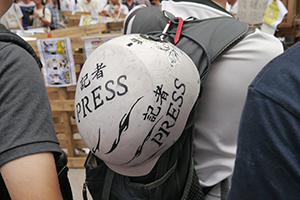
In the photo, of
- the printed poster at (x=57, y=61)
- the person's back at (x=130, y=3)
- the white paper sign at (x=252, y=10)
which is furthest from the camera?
the person's back at (x=130, y=3)

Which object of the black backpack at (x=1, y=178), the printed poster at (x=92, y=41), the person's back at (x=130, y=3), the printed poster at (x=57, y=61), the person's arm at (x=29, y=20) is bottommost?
the person's arm at (x=29, y=20)

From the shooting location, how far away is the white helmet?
74 centimetres

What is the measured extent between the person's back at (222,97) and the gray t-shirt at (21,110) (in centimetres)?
55

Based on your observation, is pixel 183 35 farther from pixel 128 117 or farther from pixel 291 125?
pixel 291 125

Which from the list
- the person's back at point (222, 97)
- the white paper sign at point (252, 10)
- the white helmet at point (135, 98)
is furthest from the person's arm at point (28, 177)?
the white paper sign at point (252, 10)

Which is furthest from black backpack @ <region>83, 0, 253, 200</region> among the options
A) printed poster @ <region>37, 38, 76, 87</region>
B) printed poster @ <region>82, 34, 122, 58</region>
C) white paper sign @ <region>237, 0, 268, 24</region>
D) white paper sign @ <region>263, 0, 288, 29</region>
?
printed poster @ <region>37, 38, 76, 87</region>

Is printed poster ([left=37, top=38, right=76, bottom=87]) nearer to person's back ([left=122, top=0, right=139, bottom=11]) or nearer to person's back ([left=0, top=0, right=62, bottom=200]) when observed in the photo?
person's back ([left=0, top=0, right=62, bottom=200])

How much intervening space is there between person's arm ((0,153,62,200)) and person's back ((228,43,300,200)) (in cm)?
46

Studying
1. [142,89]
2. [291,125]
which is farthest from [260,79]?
[142,89]

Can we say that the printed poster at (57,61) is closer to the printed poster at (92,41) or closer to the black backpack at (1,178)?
the printed poster at (92,41)

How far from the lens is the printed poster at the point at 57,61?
92.7 inches

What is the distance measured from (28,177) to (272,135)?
21.5 inches

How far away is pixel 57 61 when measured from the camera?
7.91 ft

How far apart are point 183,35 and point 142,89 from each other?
0.31 metres
